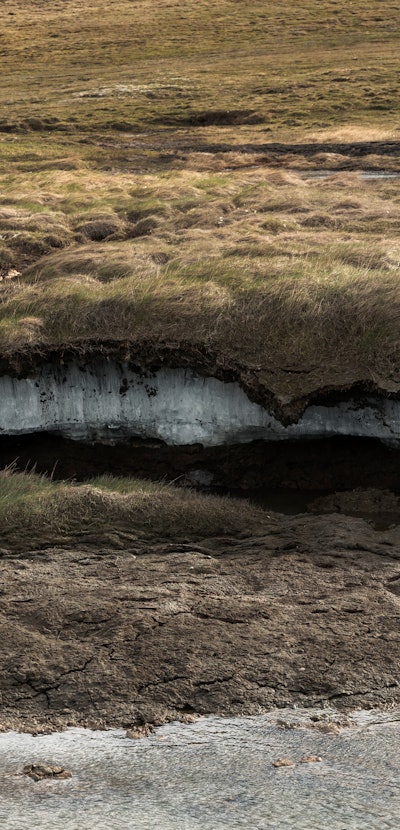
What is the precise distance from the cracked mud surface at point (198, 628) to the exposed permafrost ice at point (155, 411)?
2750 mm

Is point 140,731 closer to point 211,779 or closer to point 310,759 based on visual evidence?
point 211,779

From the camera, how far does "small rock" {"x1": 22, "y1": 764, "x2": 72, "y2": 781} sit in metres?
8.15

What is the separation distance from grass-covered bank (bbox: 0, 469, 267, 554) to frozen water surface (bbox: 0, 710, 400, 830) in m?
4.00

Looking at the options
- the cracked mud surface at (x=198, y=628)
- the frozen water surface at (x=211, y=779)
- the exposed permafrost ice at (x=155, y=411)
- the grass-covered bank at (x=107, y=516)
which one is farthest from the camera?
the exposed permafrost ice at (x=155, y=411)

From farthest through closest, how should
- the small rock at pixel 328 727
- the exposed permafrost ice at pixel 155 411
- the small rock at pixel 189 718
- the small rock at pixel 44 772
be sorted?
1. the exposed permafrost ice at pixel 155 411
2. the small rock at pixel 189 718
3. the small rock at pixel 328 727
4. the small rock at pixel 44 772

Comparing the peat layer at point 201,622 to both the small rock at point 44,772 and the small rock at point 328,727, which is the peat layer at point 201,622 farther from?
the small rock at point 44,772

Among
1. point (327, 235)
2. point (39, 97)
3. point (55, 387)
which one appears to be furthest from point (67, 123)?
point (55, 387)

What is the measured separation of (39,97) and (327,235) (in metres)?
41.7

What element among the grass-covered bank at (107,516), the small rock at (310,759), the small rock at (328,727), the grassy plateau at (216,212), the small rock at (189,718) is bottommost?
the grass-covered bank at (107,516)

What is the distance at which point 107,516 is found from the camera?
13.1 meters

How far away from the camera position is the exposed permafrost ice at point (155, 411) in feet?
49.3

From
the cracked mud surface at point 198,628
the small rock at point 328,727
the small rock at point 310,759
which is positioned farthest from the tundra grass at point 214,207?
the small rock at point 310,759

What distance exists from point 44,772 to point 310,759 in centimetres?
213

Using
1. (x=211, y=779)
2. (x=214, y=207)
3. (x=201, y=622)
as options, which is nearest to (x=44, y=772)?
(x=211, y=779)
